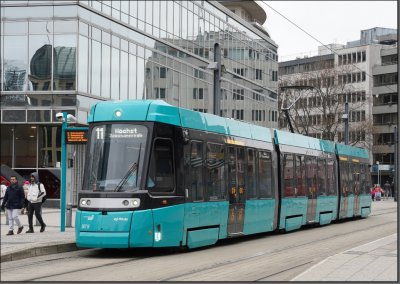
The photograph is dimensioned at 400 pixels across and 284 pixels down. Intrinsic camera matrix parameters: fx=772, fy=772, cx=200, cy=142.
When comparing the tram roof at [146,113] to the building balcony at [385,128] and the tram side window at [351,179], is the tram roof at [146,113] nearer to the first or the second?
the tram side window at [351,179]

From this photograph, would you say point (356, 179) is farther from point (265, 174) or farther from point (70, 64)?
point (70, 64)

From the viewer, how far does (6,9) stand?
3819 centimetres

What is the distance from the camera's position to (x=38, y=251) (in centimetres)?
1527

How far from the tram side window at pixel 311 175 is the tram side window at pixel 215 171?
804cm

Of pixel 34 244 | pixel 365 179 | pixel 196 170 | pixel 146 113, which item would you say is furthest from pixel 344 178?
pixel 34 244

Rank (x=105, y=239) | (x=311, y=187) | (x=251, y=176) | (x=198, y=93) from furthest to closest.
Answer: (x=198, y=93), (x=311, y=187), (x=251, y=176), (x=105, y=239)

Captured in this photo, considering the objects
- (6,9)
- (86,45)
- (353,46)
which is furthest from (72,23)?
(353,46)

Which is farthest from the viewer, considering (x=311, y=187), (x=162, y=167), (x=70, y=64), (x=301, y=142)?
(x=70, y=64)

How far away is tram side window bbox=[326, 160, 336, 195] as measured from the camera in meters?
28.2

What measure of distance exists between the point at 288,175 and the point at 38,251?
9.96 m

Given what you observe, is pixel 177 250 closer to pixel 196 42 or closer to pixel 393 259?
pixel 393 259

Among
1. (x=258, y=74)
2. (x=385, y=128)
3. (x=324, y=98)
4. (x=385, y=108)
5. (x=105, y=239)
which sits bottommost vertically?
(x=105, y=239)

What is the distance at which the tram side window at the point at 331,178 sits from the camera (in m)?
28.2

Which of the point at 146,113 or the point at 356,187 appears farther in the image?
the point at 356,187
